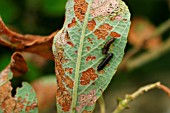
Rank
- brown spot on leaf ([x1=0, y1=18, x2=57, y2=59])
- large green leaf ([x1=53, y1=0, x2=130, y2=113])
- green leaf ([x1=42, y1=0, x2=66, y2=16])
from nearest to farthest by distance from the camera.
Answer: large green leaf ([x1=53, y1=0, x2=130, y2=113]) < brown spot on leaf ([x1=0, y1=18, x2=57, y2=59]) < green leaf ([x1=42, y1=0, x2=66, y2=16])

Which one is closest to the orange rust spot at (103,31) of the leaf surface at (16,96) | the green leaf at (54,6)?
the leaf surface at (16,96)

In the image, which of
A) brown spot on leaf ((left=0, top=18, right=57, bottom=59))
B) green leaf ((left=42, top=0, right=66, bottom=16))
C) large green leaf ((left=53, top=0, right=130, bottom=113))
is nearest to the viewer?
large green leaf ((left=53, top=0, right=130, bottom=113))

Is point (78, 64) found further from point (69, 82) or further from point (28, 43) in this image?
point (28, 43)

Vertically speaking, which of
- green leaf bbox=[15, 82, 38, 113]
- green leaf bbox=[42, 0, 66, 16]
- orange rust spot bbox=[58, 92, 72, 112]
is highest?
green leaf bbox=[42, 0, 66, 16]

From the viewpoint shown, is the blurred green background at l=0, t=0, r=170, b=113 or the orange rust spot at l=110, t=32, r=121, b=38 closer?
the orange rust spot at l=110, t=32, r=121, b=38

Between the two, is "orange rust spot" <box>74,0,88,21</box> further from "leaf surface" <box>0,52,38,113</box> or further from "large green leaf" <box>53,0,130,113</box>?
"leaf surface" <box>0,52,38,113</box>

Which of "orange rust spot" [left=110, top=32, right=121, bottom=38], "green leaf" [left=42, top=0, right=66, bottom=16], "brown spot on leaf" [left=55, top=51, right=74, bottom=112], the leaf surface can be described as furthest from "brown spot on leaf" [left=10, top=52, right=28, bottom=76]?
"green leaf" [left=42, top=0, right=66, bottom=16]

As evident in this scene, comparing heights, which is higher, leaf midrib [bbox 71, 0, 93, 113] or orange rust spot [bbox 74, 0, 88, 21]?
orange rust spot [bbox 74, 0, 88, 21]
